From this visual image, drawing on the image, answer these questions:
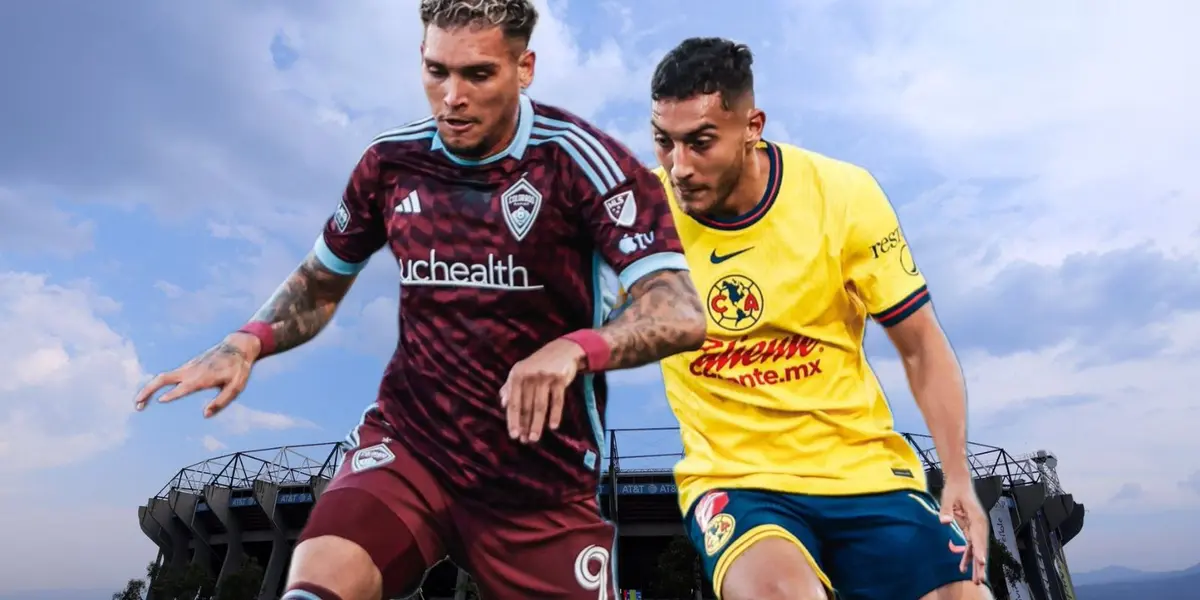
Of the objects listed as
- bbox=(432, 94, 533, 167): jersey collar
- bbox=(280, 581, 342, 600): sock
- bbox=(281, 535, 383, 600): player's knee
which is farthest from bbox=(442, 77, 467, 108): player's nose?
bbox=(280, 581, 342, 600): sock

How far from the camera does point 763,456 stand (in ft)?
14.0

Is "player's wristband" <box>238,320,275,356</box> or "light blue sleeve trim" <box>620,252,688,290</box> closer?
"light blue sleeve trim" <box>620,252,688,290</box>

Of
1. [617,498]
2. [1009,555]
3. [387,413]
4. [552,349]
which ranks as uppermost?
[617,498]

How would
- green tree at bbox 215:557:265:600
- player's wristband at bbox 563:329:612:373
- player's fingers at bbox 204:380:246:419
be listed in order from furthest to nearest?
green tree at bbox 215:557:265:600 < player's fingers at bbox 204:380:246:419 < player's wristband at bbox 563:329:612:373

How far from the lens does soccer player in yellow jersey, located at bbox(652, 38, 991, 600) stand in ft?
13.8

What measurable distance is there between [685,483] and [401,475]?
143 centimetres

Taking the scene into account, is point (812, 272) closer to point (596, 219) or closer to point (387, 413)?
point (596, 219)

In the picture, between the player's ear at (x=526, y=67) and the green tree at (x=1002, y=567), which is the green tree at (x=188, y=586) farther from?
the player's ear at (x=526, y=67)

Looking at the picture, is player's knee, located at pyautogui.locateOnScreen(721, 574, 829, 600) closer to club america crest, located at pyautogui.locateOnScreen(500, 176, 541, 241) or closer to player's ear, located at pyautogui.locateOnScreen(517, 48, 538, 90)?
club america crest, located at pyautogui.locateOnScreen(500, 176, 541, 241)

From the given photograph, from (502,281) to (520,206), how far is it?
32 centimetres

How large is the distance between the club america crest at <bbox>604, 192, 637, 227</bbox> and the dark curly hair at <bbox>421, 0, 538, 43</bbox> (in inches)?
32.0

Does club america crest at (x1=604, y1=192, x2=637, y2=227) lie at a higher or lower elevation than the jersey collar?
lower

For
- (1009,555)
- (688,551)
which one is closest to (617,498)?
(688,551)

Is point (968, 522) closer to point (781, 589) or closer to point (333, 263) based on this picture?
point (781, 589)
